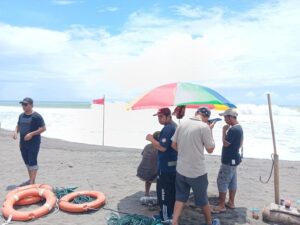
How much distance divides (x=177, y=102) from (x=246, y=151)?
40.7 feet

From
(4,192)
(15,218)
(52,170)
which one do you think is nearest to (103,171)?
(52,170)

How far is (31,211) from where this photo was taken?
5.59 metres

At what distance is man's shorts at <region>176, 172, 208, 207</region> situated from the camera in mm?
4762

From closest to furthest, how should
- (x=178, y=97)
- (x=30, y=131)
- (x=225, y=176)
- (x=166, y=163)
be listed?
1. (x=178, y=97)
2. (x=166, y=163)
3. (x=225, y=176)
4. (x=30, y=131)

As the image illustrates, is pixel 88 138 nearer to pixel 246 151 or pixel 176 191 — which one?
pixel 246 151

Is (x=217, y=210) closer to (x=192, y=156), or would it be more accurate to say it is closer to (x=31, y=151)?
(x=192, y=156)

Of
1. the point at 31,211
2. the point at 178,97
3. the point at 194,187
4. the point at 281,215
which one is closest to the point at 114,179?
the point at 31,211

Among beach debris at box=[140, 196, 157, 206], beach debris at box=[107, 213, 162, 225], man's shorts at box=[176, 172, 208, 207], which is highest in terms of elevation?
man's shorts at box=[176, 172, 208, 207]

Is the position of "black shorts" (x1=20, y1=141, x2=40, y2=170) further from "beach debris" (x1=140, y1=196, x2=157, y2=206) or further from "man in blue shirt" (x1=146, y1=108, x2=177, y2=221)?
"man in blue shirt" (x1=146, y1=108, x2=177, y2=221)

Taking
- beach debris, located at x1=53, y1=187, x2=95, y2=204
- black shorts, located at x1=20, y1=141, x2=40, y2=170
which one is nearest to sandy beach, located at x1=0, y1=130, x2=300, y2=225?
beach debris, located at x1=53, y1=187, x2=95, y2=204

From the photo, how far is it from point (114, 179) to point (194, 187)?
411cm

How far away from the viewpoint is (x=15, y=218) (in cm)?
541

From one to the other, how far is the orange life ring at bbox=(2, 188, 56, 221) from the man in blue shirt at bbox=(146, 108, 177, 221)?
6.80 ft

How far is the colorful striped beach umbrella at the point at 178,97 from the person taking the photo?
4.93m
